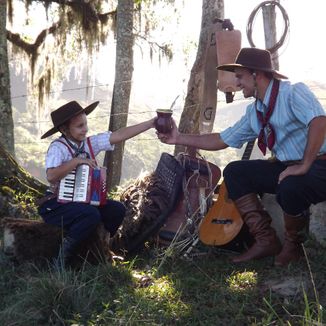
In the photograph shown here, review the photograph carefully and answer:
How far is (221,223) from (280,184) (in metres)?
0.94

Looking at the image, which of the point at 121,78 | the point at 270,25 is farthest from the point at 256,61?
the point at 121,78

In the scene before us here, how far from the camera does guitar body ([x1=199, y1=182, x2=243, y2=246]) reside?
484cm

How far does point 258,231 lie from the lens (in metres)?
4.57

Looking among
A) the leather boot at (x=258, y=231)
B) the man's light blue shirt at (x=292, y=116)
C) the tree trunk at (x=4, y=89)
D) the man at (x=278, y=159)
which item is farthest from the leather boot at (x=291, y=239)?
the tree trunk at (x=4, y=89)

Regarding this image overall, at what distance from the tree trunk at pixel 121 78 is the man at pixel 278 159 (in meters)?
5.02

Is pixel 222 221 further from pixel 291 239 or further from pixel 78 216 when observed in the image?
pixel 78 216

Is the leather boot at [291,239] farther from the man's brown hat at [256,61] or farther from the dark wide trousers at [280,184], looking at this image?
the man's brown hat at [256,61]

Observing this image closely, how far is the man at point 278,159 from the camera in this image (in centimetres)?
412

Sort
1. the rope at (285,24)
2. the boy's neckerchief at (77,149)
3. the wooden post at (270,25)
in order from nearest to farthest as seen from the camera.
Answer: the boy's neckerchief at (77,149)
the rope at (285,24)
the wooden post at (270,25)

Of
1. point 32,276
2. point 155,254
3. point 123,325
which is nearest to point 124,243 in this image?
point 155,254

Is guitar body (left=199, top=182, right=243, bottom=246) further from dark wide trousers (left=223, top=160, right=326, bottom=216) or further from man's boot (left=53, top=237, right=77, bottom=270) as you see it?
man's boot (left=53, top=237, right=77, bottom=270)

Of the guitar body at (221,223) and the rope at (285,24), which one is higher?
the rope at (285,24)

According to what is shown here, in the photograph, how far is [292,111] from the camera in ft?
14.0

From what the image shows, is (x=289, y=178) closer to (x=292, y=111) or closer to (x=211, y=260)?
(x=292, y=111)
